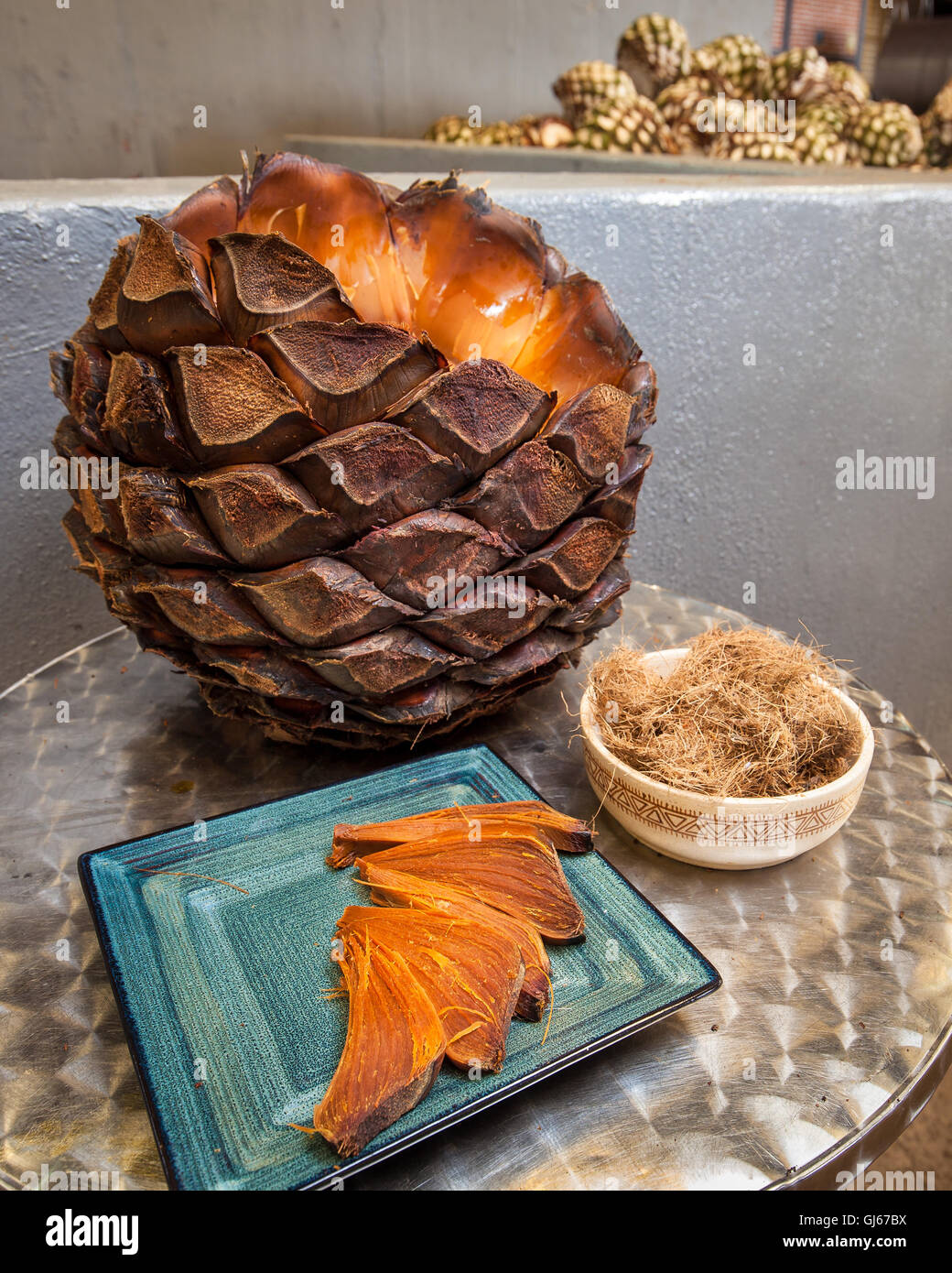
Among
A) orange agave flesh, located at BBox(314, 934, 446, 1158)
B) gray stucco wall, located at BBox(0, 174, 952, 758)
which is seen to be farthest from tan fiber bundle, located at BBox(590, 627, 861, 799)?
gray stucco wall, located at BBox(0, 174, 952, 758)

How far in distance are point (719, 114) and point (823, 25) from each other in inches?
85.0

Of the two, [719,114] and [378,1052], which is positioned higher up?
[719,114]

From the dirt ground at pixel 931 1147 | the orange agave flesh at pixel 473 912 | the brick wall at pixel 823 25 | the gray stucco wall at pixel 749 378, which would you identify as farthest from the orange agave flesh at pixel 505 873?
the brick wall at pixel 823 25

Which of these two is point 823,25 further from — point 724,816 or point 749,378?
point 724,816

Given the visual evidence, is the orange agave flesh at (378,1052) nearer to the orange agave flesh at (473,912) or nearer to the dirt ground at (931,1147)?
the orange agave flesh at (473,912)

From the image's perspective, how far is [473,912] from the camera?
0.58 meters

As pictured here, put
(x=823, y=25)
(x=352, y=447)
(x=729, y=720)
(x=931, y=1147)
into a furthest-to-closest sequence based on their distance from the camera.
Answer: (x=823, y=25) < (x=931, y=1147) < (x=729, y=720) < (x=352, y=447)

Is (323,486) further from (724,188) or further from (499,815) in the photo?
(724,188)

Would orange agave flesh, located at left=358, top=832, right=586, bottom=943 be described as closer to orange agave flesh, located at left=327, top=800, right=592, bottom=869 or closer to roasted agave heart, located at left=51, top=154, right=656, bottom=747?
orange agave flesh, located at left=327, top=800, right=592, bottom=869

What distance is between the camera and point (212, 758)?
819mm

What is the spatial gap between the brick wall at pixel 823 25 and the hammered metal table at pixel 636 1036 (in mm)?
3502

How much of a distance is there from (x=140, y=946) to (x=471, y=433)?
15.0 inches

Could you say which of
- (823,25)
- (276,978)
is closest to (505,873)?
(276,978)

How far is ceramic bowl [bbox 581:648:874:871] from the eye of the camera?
0.65 metres
